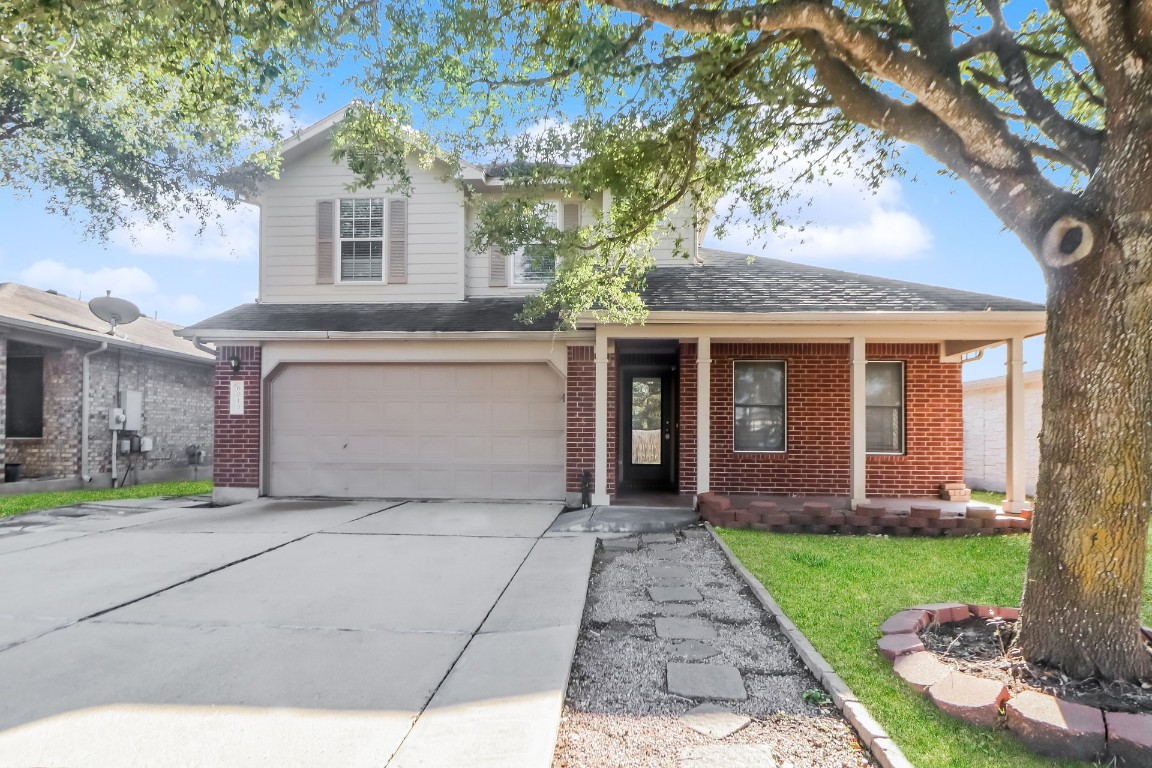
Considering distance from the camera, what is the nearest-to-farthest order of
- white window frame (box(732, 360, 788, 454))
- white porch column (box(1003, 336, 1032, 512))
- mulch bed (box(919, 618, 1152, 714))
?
mulch bed (box(919, 618, 1152, 714))
white porch column (box(1003, 336, 1032, 512))
white window frame (box(732, 360, 788, 454))

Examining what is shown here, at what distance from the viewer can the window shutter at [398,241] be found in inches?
412

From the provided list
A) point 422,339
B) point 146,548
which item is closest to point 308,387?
point 422,339

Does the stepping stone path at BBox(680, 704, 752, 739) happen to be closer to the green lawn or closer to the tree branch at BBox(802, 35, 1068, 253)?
the green lawn

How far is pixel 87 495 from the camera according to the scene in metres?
11.2

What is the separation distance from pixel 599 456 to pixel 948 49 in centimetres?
616

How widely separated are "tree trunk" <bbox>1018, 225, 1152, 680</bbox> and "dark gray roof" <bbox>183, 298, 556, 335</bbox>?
275 inches

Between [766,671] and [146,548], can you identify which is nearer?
[766,671]

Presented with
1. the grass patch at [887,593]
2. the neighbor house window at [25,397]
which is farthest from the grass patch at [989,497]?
the neighbor house window at [25,397]

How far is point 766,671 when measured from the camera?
11.4ft

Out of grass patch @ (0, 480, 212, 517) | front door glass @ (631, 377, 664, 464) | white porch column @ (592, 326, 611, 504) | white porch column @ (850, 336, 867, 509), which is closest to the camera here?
white porch column @ (850, 336, 867, 509)

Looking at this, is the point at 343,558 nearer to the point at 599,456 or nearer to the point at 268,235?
the point at 599,456

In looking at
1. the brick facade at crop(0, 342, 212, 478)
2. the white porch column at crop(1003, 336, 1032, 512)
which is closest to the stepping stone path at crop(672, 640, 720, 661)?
the white porch column at crop(1003, 336, 1032, 512)

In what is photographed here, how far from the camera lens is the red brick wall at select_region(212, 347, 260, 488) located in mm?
9938

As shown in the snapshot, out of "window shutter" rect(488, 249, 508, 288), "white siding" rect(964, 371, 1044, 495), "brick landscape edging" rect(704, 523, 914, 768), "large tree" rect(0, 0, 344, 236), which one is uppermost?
"large tree" rect(0, 0, 344, 236)
